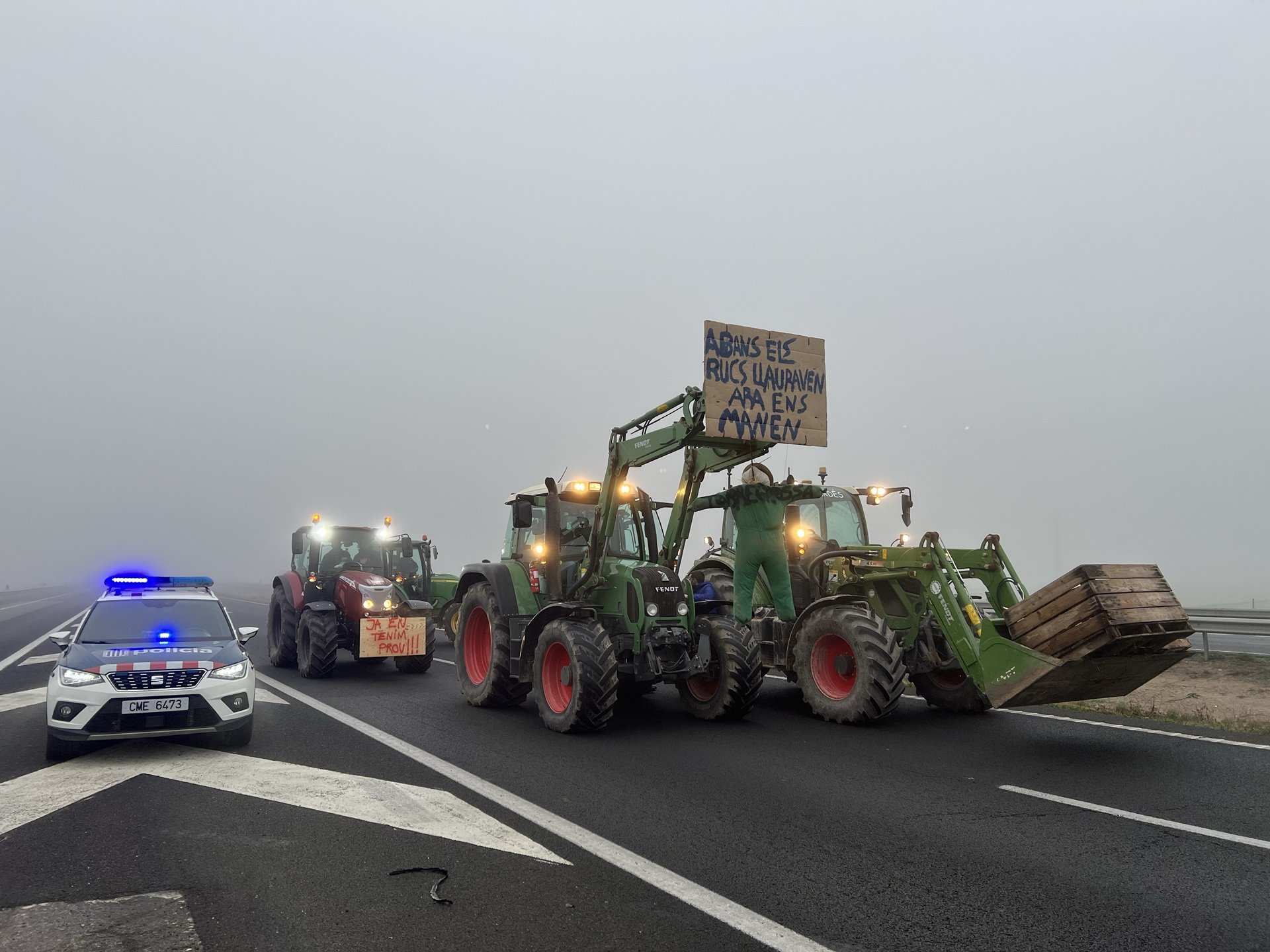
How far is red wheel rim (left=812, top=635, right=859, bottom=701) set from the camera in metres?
8.46

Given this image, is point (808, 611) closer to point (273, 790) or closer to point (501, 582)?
point (501, 582)

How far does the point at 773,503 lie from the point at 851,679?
210 cm

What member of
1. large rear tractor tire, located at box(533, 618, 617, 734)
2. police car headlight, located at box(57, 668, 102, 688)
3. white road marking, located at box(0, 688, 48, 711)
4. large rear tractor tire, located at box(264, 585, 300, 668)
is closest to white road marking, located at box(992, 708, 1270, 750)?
large rear tractor tire, located at box(533, 618, 617, 734)

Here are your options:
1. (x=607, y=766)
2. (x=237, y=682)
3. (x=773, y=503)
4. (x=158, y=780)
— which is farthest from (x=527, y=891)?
(x=773, y=503)

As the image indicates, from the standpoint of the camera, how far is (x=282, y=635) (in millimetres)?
13031

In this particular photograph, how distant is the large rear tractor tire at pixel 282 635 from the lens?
42.4 feet

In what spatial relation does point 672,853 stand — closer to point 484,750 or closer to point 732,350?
point 484,750

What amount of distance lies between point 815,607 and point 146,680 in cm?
646

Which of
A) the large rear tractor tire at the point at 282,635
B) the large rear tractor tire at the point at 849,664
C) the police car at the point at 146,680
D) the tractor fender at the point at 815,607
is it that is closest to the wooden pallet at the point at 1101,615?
the large rear tractor tire at the point at 849,664

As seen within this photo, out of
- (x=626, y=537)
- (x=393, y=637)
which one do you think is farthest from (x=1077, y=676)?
(x=393, y=637)

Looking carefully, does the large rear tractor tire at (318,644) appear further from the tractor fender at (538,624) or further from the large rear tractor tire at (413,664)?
the tractor fender at (538,624)

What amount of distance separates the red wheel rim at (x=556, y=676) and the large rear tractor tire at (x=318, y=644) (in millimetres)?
4982

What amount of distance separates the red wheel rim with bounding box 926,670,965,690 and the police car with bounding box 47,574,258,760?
7.21 meters

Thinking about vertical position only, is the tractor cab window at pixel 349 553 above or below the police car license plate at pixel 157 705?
above
